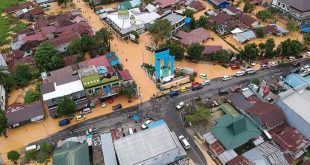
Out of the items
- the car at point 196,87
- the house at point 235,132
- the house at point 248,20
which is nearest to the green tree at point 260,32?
the house at point 248,20

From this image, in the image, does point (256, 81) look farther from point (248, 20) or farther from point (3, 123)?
point (3, 123)

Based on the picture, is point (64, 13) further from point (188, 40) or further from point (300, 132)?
point (300, 132)

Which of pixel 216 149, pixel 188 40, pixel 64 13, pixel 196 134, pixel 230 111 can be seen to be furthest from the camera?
pixel 64 13

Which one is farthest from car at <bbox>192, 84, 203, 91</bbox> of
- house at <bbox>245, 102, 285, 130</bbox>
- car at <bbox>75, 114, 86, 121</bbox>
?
car at <bbox>75, 114, 86, 121</bbox>

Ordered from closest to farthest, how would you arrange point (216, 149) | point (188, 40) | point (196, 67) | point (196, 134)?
point (216, 149), point (196, 134), point (196, 67), point (188, 40)

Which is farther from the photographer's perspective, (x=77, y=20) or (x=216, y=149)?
(x=77, y=20)

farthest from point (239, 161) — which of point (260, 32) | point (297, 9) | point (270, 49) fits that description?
point (297, 9)

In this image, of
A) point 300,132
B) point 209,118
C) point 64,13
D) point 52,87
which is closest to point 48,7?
point 64,13
